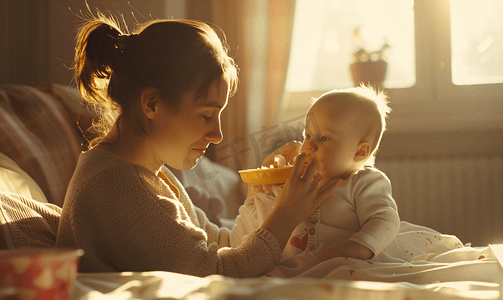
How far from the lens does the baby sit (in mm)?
944

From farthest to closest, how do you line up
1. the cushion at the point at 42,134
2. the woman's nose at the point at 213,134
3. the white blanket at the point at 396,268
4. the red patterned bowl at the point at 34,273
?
the cushion at the point at 42,134, the woman's nose at the point at 213,134, the white blanket at the point at 396,268, the red patterned bowl at the point at 34,273

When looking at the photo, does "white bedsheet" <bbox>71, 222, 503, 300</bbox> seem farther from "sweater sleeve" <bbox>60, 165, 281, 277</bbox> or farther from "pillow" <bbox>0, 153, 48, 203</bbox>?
"pillow" <bbox>0, 153, 48, 203</bbox>

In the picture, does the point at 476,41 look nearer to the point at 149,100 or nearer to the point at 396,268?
the point at 396,268

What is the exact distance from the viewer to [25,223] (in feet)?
2.81

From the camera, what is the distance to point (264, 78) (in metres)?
2.45

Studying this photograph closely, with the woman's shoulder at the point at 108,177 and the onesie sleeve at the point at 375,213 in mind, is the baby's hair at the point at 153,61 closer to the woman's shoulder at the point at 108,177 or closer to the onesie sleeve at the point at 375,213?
the woman's shoulder at the point at 108,177

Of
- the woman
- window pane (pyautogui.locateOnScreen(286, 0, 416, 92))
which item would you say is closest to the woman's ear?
the woman

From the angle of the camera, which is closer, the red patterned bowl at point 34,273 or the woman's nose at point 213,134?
the red patterned bowl at point 34,273

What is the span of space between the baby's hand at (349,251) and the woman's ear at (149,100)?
0.52 metres

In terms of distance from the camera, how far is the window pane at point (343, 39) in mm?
2484

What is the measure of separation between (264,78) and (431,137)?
1.07m

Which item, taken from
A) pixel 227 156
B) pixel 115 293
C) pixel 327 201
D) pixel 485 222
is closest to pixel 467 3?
pixel 485 222

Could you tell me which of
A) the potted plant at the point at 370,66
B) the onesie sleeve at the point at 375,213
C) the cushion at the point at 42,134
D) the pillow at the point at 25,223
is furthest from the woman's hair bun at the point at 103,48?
the potted plant at the point at 370,66

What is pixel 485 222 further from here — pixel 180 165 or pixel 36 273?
pixel 36 273
